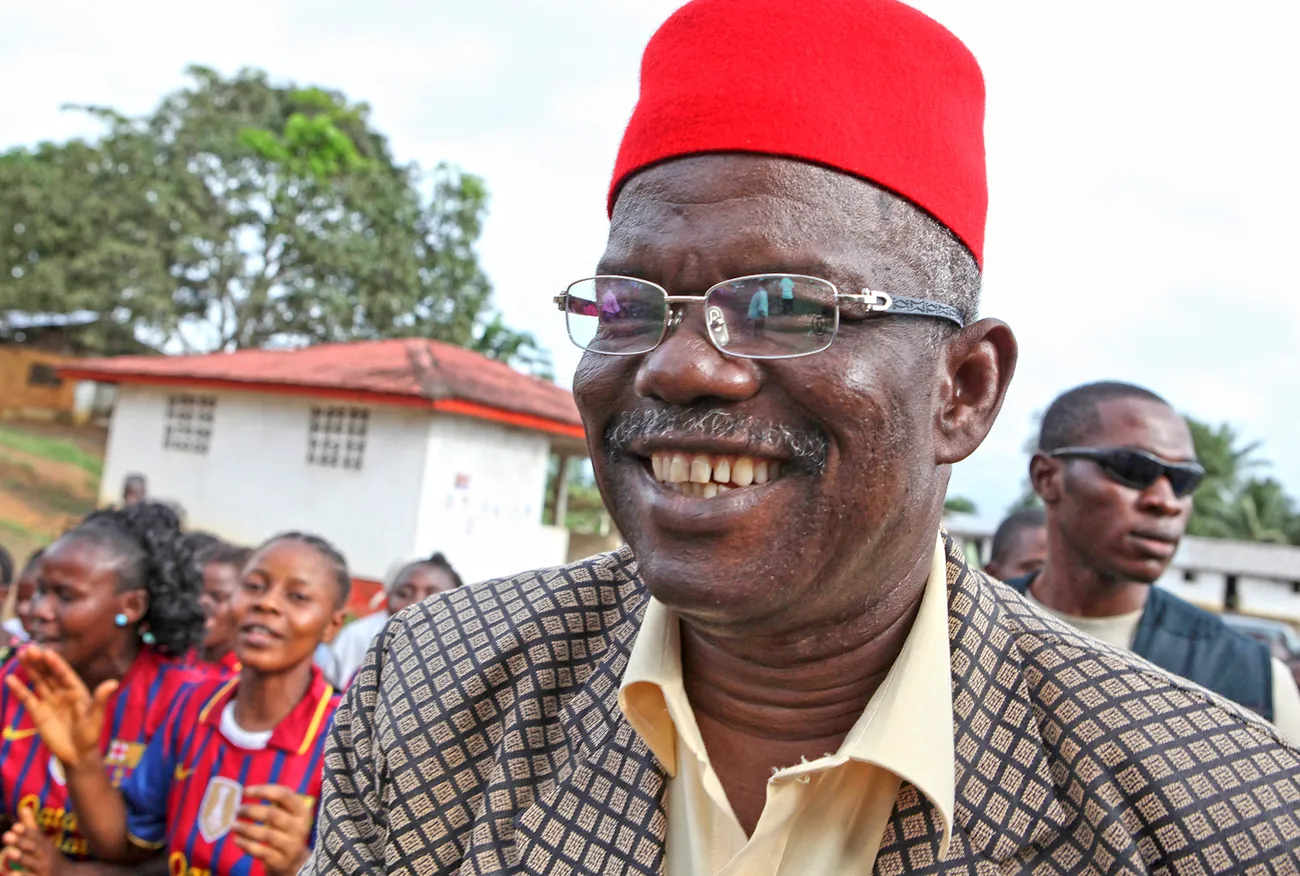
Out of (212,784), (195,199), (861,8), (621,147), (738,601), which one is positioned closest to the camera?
(738,601)

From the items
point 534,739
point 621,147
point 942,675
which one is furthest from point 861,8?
point 534,739

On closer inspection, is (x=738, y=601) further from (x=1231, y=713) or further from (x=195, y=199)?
(x=195, y=199)

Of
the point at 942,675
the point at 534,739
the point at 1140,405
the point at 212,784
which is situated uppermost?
the point at 1140,405

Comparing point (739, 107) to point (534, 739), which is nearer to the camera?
point (739, 107)

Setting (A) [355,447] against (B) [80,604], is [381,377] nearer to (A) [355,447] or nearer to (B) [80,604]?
(A) [355,447]

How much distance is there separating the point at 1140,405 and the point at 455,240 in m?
24.2

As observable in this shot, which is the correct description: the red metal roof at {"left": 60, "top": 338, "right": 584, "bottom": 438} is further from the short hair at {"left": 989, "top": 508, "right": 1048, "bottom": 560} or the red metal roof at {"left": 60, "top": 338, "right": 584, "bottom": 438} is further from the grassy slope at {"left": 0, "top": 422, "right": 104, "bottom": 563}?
the short hair at {"left": 989, "top": 508, "right": 1048, "bottom": 560}

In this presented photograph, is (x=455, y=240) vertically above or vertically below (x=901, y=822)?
above

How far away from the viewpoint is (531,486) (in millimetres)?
17031

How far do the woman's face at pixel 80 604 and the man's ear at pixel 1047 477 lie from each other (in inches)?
131

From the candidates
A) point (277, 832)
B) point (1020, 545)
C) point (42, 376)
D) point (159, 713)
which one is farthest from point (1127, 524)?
point (42, 376)

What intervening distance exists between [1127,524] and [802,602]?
216cm

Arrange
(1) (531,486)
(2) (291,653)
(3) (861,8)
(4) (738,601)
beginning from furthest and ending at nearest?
(1) (531,486)
(2) (291,653)
(3) (861,8)
(4) (738,601)

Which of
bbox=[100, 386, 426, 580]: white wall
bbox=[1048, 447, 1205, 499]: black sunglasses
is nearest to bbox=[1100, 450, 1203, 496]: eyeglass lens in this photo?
bbox=[1048, 447, 1205, 499]: black sunglasses
